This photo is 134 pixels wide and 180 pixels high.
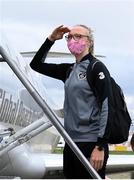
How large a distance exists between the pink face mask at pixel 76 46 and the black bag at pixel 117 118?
146 millimetres

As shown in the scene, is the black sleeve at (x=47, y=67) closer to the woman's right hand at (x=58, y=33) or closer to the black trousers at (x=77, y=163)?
the woman's right hand at (x=58, y=33)

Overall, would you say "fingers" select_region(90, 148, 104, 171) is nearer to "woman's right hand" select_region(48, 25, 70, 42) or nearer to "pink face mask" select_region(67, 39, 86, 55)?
"pink face mask" select_region(67, 39, 86, 55)

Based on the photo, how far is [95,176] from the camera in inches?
108

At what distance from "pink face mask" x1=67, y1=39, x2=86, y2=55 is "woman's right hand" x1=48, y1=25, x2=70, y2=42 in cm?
12

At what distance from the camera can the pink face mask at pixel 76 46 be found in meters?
3.64

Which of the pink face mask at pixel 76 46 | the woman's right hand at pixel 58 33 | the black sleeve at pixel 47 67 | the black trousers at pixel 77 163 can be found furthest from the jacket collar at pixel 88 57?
the black trousers at pixel 77 163

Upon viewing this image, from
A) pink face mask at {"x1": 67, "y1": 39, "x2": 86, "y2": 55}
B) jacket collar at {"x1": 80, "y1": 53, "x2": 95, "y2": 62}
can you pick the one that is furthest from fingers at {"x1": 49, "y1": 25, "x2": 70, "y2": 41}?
jacket collar at {"x1": 80, "y1": 53, "x2": 95, "y2": 62}

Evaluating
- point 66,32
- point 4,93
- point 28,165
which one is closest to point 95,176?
point 66,32

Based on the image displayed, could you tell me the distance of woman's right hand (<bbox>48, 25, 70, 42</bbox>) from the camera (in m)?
3.73

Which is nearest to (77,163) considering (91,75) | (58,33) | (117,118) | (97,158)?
(97,158)

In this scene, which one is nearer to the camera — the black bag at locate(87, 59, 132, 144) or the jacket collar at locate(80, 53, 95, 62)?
the black bag at locate(87, 59, 132, 144)

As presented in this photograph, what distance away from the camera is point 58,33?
3.84 meters

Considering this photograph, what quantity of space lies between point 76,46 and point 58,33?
234mm

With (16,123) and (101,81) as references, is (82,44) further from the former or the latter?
(16,123)
